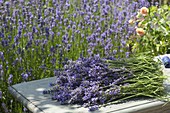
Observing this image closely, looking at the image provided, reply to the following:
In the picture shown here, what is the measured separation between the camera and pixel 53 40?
3.81 meters

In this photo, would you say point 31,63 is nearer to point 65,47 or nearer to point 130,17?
point 65,47

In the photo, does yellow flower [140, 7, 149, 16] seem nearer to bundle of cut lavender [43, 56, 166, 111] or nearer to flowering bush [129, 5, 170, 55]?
flowering bush [129, 5, 170, 55]

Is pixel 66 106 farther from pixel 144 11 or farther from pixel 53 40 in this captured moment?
pixel 144 11

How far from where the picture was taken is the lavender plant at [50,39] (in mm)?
3414

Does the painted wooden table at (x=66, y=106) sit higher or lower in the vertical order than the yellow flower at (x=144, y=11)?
lower

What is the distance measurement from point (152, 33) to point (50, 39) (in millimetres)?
1046

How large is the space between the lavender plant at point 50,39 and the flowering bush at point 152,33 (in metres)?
0.13

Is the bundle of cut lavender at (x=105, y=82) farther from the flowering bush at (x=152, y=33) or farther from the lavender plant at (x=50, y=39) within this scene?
the flowering bush at (x=152, y=33)

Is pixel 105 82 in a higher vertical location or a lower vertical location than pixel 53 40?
lower

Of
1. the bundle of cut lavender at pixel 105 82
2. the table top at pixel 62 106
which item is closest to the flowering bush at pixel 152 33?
the bundle of cut lavender at pixel 105 82

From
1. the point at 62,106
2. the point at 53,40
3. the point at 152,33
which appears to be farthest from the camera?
the point at 152,33

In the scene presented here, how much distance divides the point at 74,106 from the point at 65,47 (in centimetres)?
147

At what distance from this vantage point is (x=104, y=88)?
7.55 ft

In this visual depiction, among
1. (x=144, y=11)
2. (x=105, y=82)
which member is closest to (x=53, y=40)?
(x=144, y=11)
